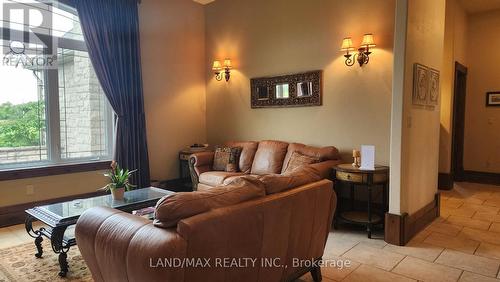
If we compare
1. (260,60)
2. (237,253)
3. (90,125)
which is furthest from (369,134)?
(90,125)

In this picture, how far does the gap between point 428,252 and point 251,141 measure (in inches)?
114

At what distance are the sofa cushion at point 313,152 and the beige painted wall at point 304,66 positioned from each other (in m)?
0.26

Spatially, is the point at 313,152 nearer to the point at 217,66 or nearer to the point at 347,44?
the point at 347,44

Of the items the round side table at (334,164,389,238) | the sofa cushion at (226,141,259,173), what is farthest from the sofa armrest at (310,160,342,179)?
the sofa cushion at (226,141,259,173)

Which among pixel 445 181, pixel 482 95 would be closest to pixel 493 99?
pixel 482 95

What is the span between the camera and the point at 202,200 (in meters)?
1.67

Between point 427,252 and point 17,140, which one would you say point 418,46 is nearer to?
point 427,252

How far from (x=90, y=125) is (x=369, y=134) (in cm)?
384

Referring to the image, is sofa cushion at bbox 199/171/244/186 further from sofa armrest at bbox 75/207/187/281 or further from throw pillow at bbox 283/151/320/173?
sofa armrest at bbox 75/207/187/281

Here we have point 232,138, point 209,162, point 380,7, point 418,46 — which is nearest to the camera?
point 418,46

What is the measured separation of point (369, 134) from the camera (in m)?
4.03

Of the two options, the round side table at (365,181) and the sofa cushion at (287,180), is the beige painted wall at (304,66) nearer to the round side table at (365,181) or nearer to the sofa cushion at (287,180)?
the round side table at (365,181)

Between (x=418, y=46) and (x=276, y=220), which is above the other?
(x=418, y=46)

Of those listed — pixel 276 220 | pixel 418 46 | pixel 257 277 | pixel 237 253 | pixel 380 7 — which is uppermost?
pixel 380 7
